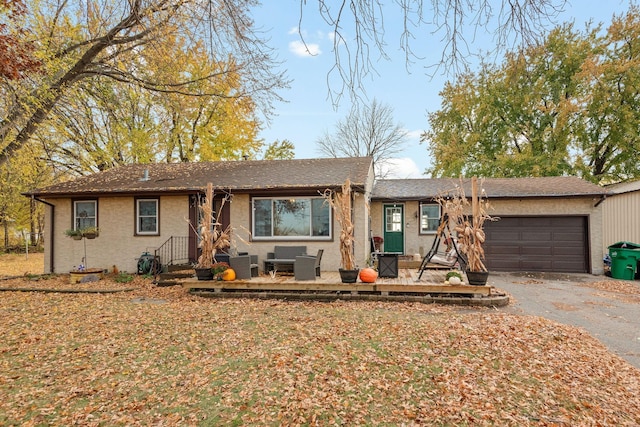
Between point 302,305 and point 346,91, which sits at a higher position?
point 346,91

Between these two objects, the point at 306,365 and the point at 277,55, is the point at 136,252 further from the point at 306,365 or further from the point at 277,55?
the point at 277,55

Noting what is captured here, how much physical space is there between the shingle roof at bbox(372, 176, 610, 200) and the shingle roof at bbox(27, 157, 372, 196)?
1867mm

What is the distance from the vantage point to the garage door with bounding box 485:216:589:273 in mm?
11766

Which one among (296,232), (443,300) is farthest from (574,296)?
(296,232)

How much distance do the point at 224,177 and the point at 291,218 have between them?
10.0 feet

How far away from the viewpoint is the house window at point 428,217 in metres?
12.7

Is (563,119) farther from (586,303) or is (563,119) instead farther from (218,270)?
(218,270)

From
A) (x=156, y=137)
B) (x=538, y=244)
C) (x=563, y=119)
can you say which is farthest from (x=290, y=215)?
(x=563, y=119)

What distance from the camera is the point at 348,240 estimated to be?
24.8ft

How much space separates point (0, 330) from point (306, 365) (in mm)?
5444

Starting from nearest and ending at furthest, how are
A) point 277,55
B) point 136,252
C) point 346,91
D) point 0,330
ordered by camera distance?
point 346,91 < point 277,55 < point 0,330 < point 136,252

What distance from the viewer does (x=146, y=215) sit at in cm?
1112

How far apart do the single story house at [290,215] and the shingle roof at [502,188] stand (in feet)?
0.18

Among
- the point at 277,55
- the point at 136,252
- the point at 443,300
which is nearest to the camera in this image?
the point at 277,55
